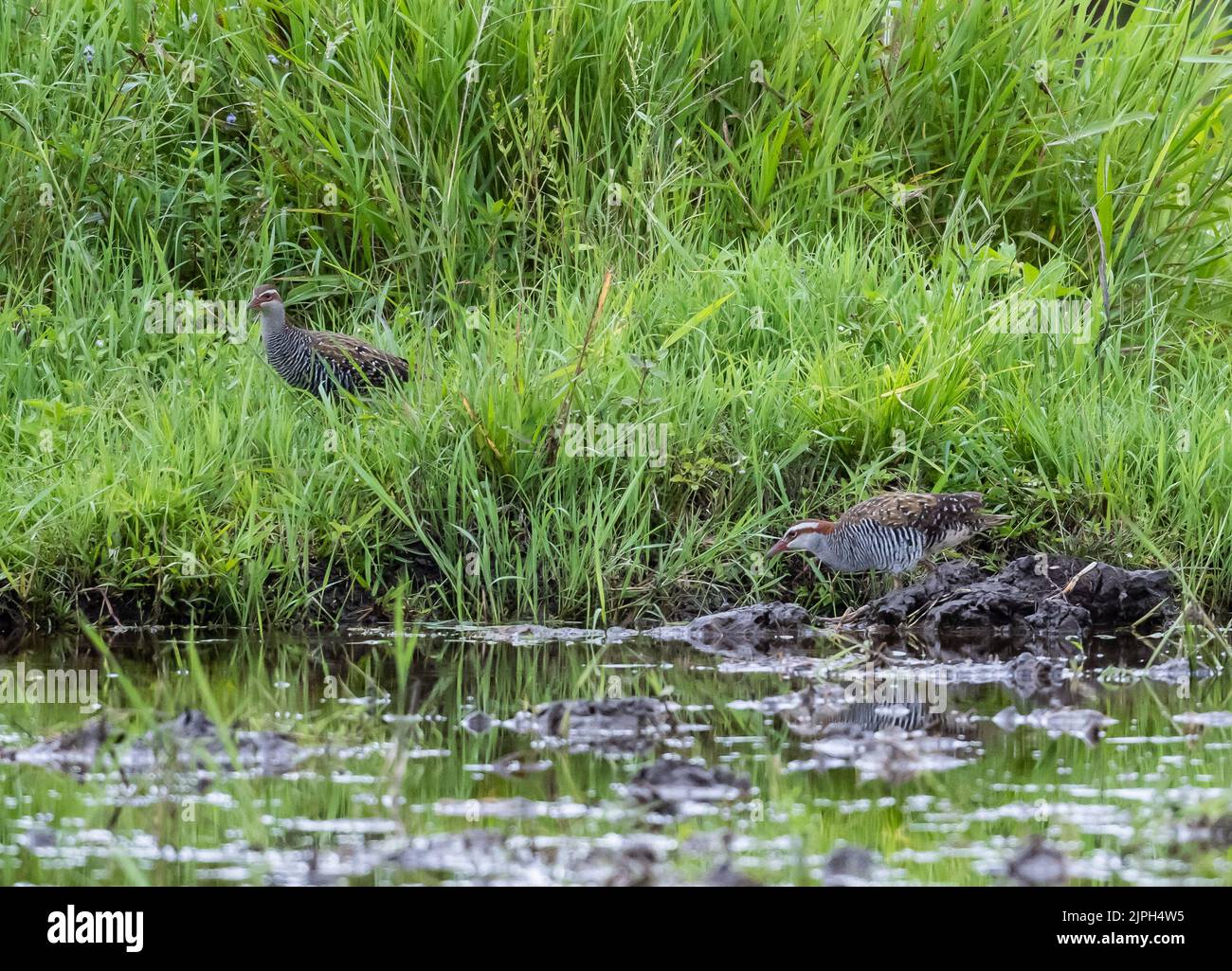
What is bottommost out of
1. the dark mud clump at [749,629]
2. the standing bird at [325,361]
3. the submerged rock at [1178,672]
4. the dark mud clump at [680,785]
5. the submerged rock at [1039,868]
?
the submerged rock at [1039,868]

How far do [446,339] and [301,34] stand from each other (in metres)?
1.90

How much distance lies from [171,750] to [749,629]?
2.61m

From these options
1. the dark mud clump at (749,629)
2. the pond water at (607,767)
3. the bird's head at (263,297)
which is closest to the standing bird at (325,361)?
the bird's head at (263,297)

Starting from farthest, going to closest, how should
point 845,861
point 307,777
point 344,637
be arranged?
point 344,637, point 307,777, point 845,861

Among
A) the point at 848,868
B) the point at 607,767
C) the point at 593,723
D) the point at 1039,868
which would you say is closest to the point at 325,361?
the point at 593,723

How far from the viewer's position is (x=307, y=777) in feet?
15.0

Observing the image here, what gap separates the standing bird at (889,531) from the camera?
6.62m

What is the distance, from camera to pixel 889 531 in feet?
22.0

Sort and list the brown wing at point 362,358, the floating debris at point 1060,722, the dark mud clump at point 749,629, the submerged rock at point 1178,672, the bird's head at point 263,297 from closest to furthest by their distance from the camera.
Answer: the floating debris at point 1060,722
the submerged rock at point 1178,672
the dark mud clump at point 749,629
the brown wing at point 362,358
the bird's head at point 263,297

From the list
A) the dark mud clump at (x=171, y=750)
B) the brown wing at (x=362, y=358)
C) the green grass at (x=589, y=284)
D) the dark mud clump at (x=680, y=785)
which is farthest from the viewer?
the brown wing at (x=362, y=358)

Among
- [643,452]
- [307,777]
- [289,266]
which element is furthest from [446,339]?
[307,777]

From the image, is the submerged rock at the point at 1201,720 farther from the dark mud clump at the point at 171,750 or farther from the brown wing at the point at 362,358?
the brown wing at the point at 362,358

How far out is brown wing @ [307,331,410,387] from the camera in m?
7.70

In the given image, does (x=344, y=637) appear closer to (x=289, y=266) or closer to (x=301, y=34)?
(x=289, y=266)
